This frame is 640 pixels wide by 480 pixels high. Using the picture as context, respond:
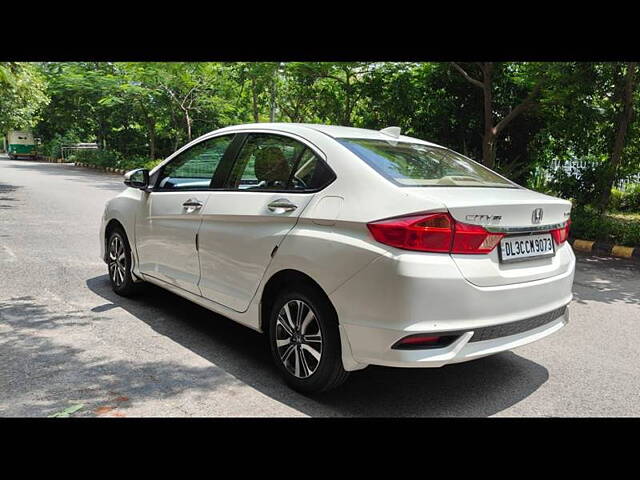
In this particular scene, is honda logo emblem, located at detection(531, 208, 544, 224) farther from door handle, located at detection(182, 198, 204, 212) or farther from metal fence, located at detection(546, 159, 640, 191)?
metal fence, located at detection(546, 159, 640, 191)

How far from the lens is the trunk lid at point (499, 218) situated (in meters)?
2.94

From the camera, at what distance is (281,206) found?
349cm

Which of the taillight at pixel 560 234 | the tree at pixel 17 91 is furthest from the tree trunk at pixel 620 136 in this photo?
the tree at pixel 17 91

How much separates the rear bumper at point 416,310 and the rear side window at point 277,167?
0.77 m

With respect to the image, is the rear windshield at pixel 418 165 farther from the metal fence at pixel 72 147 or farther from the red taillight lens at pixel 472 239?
the metal fence at pixel 72 147

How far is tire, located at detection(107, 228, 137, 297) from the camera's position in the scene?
529cm

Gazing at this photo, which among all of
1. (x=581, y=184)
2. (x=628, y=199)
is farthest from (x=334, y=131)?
(x=628, y=199)

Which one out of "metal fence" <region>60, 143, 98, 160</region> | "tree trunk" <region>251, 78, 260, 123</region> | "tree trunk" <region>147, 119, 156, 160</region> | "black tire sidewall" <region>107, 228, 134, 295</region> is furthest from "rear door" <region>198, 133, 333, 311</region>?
"metal fence" <region>60, 143, 98, 160</region>

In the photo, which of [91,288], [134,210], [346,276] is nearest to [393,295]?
[346,276]

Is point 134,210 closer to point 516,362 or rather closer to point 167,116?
point 516,362

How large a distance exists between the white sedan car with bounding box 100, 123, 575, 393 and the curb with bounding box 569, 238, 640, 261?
5.68m

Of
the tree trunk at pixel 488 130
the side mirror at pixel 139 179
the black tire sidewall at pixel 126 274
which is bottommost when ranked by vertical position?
the black tire sidewall at pixel 126 274

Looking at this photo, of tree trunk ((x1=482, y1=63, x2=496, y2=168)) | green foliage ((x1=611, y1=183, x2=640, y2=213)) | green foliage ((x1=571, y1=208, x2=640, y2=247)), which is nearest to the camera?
green foliage ((x1=571, y1=208, x2=640, y2=247))

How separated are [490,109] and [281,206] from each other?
10.5m
